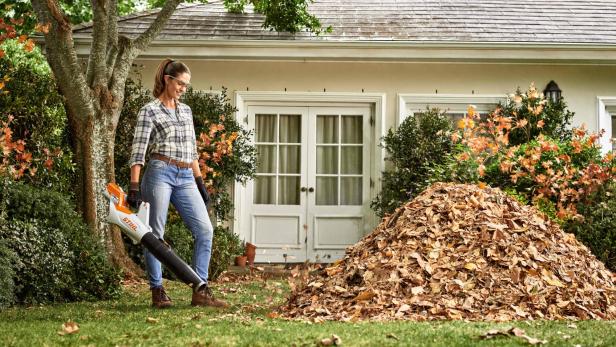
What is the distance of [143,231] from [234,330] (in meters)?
1.54

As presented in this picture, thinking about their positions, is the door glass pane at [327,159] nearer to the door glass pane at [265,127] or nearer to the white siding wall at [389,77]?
the door glass pane at [265,127]

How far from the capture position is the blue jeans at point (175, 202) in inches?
272

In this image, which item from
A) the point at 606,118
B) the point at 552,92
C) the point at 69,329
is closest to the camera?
the point at 69,329

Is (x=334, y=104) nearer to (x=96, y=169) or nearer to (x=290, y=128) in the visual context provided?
(x=290, y=128)

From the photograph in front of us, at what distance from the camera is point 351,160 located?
12.6 metres

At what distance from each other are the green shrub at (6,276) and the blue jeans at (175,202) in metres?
1.17

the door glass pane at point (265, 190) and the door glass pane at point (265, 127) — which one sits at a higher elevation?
the door glass pane at point (265, 127)

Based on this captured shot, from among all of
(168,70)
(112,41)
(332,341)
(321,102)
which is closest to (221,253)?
(112,41)

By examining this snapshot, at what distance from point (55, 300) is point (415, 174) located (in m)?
5.24

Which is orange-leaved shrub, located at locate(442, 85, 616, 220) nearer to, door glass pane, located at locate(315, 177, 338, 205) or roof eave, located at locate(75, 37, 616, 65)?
roof eave, located at locate(75, 37, 616, 65)

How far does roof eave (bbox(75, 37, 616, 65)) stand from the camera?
1196 cm

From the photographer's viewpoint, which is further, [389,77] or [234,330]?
[389,77]

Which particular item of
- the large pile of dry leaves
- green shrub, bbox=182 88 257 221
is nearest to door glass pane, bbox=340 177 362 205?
green shrub, bbox=182 88 257 221

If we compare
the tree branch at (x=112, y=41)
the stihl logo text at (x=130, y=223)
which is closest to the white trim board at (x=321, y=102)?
the tree branch at (x=112, y=41)
